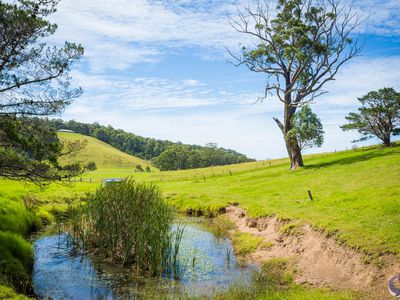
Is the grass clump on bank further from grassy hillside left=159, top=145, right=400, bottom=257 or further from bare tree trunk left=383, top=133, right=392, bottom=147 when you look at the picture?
bare tree trunk left=383, top=133, right=392, bottom=147

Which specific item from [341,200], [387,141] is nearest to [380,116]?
[387,141]

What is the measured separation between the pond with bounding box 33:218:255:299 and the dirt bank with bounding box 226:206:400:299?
2.36 metres

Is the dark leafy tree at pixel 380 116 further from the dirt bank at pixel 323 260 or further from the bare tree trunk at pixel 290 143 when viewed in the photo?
the dirt bank at pixel 323 260

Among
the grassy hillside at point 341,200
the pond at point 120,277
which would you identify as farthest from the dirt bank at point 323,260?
the pond at point 120,277

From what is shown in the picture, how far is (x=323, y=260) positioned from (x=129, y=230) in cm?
970

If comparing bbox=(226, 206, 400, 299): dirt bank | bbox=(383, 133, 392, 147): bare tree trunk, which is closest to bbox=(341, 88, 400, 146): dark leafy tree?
bbox=(383, 133, 392, 147): bare tree trunk

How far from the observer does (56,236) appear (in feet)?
82.8

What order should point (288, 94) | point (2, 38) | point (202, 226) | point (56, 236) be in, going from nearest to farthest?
point (2, 38) < point (56, 236) < point (202, 226) < point (288, 94)

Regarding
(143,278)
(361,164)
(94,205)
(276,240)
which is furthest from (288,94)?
(143,278)

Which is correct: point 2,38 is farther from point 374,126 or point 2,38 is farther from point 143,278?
point 374,126

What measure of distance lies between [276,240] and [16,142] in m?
14.8

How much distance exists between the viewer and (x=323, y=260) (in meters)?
16.2

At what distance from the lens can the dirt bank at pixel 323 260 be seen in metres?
13.3

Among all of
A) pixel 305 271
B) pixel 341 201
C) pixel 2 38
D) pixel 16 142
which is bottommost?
pixel 305 271
